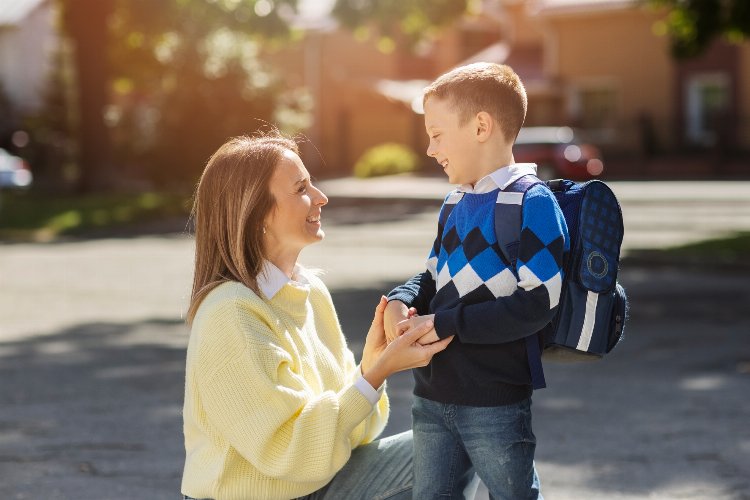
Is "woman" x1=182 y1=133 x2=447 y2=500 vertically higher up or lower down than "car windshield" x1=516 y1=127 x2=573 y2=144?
higher up

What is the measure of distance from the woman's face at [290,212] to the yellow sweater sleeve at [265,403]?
0.77 ft

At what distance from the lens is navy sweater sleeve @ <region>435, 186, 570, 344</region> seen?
2.87 m

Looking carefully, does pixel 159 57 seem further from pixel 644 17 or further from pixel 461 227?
pixel 461 227

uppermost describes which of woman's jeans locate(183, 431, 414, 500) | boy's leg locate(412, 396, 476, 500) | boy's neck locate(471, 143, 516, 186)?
boy's neck locate(471, 143, 516, 186)

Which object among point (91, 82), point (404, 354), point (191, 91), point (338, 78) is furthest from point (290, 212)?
point (338, 78)

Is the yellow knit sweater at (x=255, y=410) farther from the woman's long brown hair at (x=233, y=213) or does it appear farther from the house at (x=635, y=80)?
the house at (x=635, y=80)

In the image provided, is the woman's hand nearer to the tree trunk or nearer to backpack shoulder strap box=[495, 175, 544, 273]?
backpack shoulder strap box=[495, 175, 544, 273]

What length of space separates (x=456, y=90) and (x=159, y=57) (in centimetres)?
2983

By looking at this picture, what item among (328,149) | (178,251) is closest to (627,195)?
(178,251)

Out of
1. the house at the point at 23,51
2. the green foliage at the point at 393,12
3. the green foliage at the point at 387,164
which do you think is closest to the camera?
the green foliage at the point at 393,12

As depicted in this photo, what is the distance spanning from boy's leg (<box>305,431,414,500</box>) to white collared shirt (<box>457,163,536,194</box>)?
786 millimetres

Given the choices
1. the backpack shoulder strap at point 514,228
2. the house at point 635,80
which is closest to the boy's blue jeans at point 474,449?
the backpack shoulder strap at point 514,228

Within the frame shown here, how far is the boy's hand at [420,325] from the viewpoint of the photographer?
116 inches

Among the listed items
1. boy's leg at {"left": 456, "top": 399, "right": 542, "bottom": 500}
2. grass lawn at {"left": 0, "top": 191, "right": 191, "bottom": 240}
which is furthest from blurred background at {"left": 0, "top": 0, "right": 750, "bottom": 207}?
boy's leg at {"left": 456, "top": 399, "right": 542, "bottom": 500}
